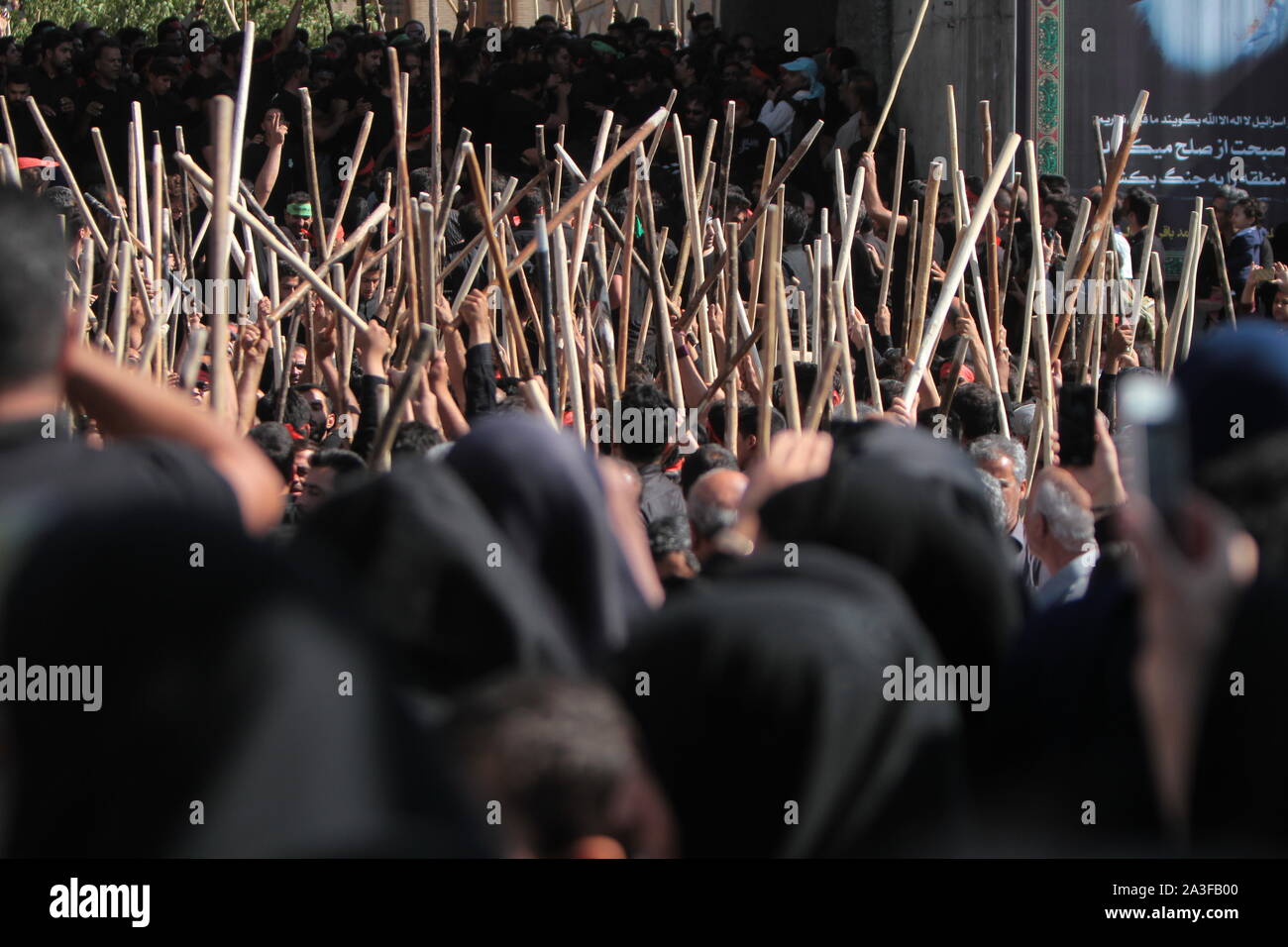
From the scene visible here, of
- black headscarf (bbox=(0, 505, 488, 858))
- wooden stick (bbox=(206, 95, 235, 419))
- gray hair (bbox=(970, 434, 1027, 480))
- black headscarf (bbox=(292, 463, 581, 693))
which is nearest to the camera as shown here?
black headscarf (bbox=(0, 505, 488, 858))

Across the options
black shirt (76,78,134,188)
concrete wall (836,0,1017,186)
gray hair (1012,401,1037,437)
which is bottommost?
gray hair (1012,401,1037,437)

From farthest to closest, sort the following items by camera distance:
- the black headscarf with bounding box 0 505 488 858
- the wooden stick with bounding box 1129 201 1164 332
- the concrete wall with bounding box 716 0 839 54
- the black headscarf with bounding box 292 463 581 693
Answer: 1. the concrete wall with bounding box 716 0 839 54
2. the wooden stick with bounding box 1129 201 1164 332
3. the black headscarf with bounding box 292 463 581 693
4. the black headscarf with bounding box 0 505 488 858

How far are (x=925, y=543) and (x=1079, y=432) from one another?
122cm

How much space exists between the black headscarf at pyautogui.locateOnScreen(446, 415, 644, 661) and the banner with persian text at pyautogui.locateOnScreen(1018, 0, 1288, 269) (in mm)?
7499

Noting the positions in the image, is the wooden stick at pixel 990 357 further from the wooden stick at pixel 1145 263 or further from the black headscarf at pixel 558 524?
the black headscarf at pixel 558 524

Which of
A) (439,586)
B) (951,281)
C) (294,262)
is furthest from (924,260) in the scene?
(439,586)

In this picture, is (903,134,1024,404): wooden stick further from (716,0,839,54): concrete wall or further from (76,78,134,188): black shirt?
(716,0,839,54): concrete wall

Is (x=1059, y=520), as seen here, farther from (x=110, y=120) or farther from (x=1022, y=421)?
(x=110, y=120)

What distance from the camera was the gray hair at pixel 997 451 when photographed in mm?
3369

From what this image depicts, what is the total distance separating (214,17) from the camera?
1923 cm

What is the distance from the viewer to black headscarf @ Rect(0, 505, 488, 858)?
895 millimetres

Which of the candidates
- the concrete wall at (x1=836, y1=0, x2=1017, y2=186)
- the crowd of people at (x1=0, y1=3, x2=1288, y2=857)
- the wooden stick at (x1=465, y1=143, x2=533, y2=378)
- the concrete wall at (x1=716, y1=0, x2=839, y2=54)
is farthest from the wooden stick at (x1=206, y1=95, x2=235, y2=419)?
the concrete wall at (x1=716, y1=0, x2=839, y2=54)

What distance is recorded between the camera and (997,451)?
3.39 meters

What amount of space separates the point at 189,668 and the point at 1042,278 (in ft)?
11.5
